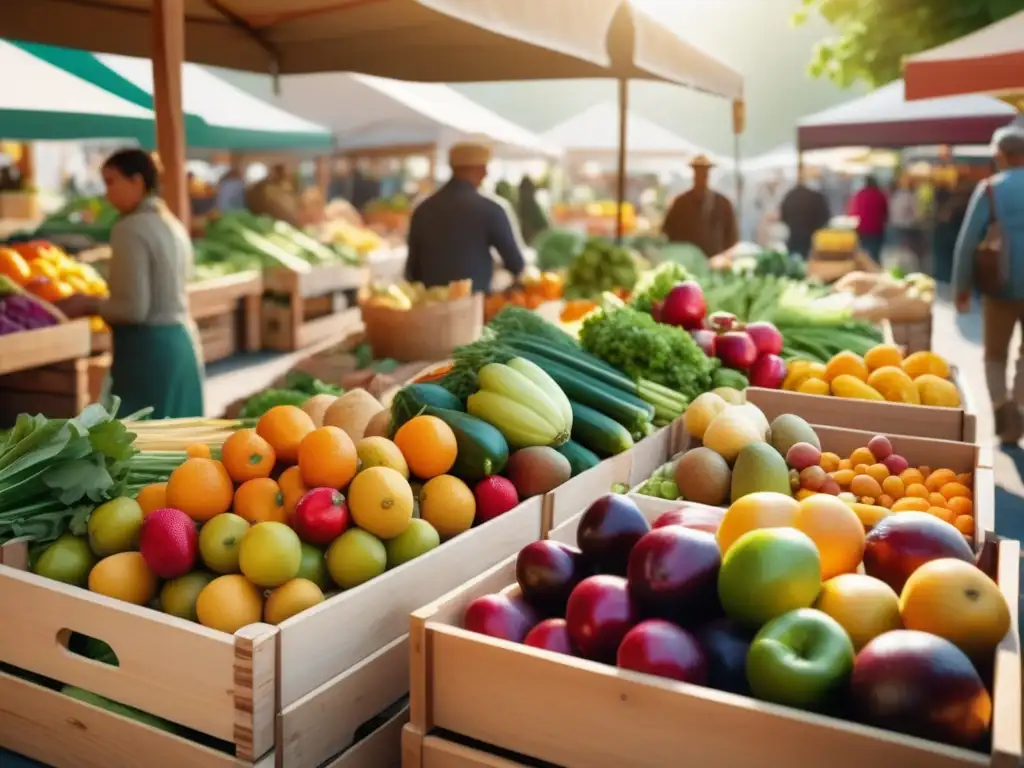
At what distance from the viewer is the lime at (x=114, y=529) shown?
8.22 feet

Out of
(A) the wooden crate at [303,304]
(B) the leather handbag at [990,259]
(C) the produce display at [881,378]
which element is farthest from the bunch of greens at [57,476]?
(A) the wooden crate at [303,304]

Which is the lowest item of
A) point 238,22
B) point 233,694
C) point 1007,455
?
point 1007,455

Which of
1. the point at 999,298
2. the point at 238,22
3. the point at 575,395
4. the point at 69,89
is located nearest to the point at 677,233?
the point at 999,298

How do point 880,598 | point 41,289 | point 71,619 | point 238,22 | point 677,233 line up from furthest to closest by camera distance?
point 677,233, point 41,289, point 238,22, point 71,619, point 880,598

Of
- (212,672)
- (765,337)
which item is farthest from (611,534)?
(765,337)

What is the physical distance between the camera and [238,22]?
6.11 m

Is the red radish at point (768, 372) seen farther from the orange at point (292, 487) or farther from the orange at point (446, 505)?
the orange at point (292, 487)

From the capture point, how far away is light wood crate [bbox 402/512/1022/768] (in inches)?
67.7

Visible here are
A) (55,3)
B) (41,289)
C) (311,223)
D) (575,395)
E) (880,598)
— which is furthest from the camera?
(311,223)

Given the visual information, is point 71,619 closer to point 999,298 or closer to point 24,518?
point 24,518

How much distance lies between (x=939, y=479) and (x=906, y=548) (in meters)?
1.13

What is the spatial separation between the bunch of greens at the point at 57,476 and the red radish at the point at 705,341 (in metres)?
2.44

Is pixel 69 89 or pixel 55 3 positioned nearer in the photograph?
pixel 55 3

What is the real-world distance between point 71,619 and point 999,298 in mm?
6457
